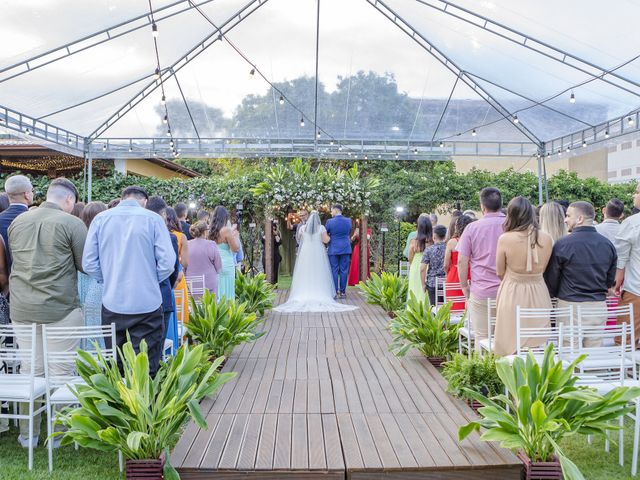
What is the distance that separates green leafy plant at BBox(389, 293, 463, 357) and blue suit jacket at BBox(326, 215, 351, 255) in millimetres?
5461

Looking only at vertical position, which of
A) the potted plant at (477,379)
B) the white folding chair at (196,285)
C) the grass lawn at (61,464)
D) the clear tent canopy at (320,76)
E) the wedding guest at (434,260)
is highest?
the clear tent canopy at (320,76)

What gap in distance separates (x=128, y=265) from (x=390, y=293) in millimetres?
6855

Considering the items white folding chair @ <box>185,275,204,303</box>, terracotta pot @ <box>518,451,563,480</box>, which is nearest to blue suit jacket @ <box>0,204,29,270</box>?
white folding chair @ <box>185,275,204,303</box>

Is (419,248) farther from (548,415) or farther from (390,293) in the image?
(548,415)

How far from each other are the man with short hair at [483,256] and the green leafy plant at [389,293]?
451cm

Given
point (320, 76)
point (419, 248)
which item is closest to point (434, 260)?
point (419, 248)

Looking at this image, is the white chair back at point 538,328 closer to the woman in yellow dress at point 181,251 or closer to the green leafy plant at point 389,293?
the woman in yellow dress at point 181,251

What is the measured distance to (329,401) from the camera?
15.9 feet

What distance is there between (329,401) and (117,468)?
1718 millimetres

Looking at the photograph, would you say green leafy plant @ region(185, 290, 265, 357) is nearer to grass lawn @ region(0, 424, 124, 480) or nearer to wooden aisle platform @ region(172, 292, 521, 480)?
wooden aisle platform @ region(172, 292, 521, 480)

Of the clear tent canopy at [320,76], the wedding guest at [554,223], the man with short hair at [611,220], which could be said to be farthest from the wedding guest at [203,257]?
the man with short hair at [611,220]

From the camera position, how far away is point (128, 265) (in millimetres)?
4129

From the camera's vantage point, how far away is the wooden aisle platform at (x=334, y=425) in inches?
132

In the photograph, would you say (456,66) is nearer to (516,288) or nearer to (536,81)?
(536,81)
